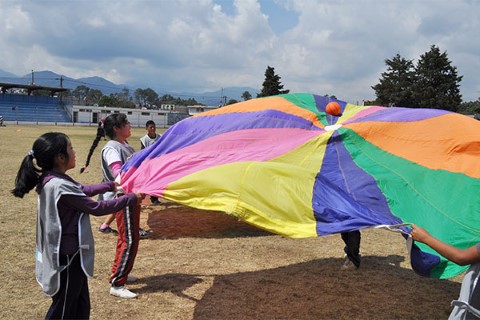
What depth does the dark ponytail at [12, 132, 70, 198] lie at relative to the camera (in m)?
2.59

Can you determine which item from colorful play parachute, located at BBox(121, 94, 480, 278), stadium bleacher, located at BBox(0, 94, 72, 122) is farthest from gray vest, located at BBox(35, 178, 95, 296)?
stadium bleacher, located at BBox(0, 94, 72, 122)

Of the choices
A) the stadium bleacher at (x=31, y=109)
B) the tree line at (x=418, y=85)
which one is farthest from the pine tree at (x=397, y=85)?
the stadium bleacher at (x=31, y=109)

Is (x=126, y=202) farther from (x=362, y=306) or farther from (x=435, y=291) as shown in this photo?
(x=435, y=291)

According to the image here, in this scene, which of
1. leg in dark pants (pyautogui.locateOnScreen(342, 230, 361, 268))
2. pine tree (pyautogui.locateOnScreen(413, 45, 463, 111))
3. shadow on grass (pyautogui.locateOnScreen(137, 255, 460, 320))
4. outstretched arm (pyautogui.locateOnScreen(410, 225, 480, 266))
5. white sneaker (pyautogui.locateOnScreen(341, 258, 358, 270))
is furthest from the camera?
pine tree (pyautogui.locateOnScreen(413, 45, 463, 111))

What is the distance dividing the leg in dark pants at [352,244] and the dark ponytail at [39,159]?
10.9 feet

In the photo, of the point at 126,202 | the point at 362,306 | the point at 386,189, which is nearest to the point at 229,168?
the point at 126,202

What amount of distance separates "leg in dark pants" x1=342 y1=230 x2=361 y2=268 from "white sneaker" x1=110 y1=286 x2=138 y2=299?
7.94 ft

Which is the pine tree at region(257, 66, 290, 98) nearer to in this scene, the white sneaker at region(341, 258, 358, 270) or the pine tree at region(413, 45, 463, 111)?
the pine tree at region(413, 45, 463, 111)

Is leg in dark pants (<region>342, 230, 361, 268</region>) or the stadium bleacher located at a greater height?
the stadium bleacher

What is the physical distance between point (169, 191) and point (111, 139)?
1.52 m

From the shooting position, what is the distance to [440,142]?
3734 mm

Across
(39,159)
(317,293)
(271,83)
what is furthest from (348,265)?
(271,83)

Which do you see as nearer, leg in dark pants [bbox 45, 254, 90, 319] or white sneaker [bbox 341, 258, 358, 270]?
leg in dark pants [bbox 45, 254, 90, 319]

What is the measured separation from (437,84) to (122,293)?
4095 cm
